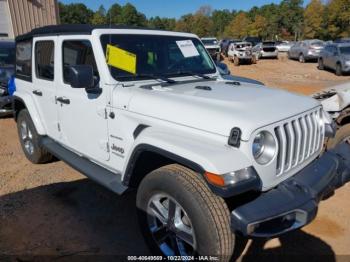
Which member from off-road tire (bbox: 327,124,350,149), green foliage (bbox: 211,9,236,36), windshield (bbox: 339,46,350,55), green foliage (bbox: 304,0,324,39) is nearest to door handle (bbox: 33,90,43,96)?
off-road tire (bbox: 327,124,350,149)

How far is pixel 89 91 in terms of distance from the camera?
350 cm

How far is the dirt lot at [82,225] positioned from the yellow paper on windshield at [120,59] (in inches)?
64.7

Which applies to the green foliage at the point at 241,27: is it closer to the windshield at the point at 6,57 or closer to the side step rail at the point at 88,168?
the windshield at the point at 6,57

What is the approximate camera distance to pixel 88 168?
374 centimetres

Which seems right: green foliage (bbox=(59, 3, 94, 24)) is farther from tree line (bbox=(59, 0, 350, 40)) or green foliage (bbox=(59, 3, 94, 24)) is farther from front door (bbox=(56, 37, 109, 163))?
front door (bbox=(56, 37, 109, 163))

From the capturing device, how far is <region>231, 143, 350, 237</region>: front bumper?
91.7 inches

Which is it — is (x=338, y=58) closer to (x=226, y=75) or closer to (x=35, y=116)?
(x=226, y=75)

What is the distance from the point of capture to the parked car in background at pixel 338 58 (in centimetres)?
1748

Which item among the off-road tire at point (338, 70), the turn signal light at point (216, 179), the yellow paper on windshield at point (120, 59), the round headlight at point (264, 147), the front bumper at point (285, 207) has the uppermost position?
the yellow paper on windshield at point (120, 59)

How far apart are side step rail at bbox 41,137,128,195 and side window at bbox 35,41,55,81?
87 centimetres

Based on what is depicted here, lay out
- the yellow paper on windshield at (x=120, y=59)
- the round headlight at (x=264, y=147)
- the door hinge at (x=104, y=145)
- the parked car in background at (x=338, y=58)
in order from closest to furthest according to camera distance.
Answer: the round headlight at (x=264, y=147) → the yellow paper on windshield at (x=120, y=59) → the door hinge at (x=104, y=145) → the parked car in background at (x=338, y=58)

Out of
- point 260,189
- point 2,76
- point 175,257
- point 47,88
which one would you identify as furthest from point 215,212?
point 2,76

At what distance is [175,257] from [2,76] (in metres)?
7.35

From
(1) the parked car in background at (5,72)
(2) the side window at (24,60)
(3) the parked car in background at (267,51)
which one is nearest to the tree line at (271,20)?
(3) the parked car in background at (267,51)
